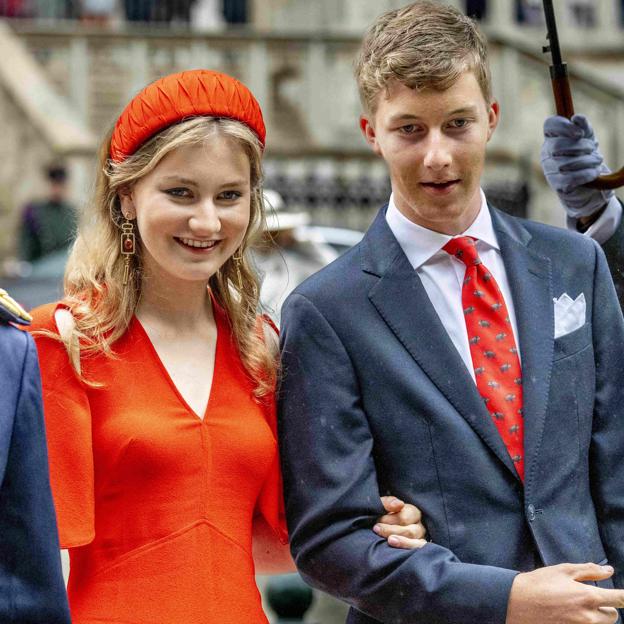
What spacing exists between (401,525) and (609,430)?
580mm

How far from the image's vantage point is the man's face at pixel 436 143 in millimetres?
3322

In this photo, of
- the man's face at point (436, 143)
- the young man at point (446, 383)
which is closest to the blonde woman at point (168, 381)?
the young man at point (446, 383)

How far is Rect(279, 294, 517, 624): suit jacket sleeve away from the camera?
10.2ft

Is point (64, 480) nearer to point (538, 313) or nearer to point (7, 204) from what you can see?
point (538, 313)

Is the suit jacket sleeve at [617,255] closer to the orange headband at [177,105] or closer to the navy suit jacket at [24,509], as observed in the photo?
the orange headband at [177,105]

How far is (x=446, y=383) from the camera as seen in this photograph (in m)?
3.30

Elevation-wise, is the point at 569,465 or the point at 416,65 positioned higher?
the point at 416,65

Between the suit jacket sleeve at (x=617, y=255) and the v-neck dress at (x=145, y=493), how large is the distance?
1.19 m

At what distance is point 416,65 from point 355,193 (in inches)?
515

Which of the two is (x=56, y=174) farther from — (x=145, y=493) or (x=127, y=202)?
(x=145, y=493)

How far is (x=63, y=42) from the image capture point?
658 inches

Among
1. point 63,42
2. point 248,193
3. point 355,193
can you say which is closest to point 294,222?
point 248,193

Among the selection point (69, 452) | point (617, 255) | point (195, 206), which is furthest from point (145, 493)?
point (617, 255)

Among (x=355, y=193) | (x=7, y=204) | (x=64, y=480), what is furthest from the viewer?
(x=355, y=193)
